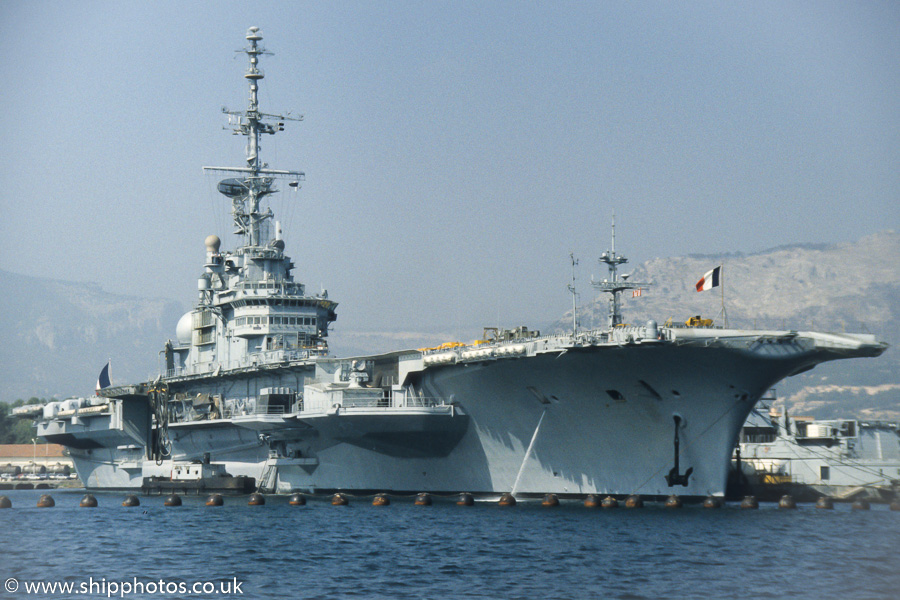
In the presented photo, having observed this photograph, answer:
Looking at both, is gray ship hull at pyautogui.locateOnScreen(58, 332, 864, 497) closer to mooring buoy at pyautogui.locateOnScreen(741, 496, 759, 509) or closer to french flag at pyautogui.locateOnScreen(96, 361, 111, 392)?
mooring buoy at pyautogui.locateOnScreen(741, 496, 759, 509)

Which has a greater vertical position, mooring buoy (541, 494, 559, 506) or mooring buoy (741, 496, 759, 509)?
mooring buoy (541, 494, 559, 506)

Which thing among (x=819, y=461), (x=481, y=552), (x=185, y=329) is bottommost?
(x=481, y=552)

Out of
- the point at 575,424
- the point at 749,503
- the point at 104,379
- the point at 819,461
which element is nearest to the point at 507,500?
the point at 575,424

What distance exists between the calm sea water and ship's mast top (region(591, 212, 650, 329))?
627cm

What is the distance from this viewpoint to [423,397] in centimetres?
3616

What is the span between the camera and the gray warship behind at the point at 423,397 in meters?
29.9

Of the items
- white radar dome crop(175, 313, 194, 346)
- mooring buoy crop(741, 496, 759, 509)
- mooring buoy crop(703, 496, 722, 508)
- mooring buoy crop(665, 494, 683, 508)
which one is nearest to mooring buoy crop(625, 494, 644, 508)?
mooring buoy crop(665, 494, 683, 508)

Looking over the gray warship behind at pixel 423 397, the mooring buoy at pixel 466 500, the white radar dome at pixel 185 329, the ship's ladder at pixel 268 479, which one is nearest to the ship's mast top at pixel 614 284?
the gray warship behind at pixel 423 397

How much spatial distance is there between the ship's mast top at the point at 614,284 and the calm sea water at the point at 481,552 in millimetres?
6275

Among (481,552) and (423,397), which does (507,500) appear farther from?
(481,552)

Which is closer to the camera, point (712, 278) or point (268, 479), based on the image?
point (712, 278)

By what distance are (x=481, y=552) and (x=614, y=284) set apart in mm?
12631

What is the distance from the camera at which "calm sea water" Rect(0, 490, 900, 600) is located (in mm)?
20031

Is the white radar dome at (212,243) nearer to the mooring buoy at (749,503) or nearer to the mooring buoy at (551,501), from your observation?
the mooring buoy at (551,501)
